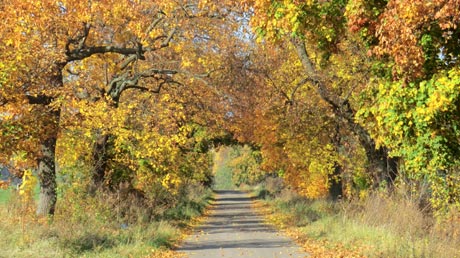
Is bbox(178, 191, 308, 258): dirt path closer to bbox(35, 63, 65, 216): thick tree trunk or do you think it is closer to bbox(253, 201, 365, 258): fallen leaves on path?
bbox(253, 201, 365, 258): fallen leaves on path

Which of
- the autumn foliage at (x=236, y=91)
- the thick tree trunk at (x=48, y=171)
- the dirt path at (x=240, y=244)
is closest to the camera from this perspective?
the autumn foliage at (x=236, y=91)

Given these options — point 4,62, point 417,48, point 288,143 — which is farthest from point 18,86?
point 288,143

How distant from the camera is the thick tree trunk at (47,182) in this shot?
19562 mm

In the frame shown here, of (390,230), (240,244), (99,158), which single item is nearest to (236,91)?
(99,158)

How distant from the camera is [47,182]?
19.9 metres

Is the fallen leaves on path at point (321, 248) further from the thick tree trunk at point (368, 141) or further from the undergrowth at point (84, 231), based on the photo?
the undergrowth at point (84, 231)

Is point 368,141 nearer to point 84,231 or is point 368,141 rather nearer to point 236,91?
point 236,91

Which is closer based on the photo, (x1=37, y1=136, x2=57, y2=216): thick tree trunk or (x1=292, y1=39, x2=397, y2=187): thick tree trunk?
(x1=37, y1=136, x2=57, y2=216): thick tree trunk

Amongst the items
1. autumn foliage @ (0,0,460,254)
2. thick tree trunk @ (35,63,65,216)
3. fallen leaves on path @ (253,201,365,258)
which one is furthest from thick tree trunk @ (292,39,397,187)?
thick tree trunk @ (35,63,65,216)

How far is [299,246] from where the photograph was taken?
1959cm

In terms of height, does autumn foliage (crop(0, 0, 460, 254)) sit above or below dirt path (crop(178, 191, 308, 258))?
above

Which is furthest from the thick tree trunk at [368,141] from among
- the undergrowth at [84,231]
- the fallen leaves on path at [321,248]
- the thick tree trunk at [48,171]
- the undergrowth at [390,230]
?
the thick tree trunk at [48,171]

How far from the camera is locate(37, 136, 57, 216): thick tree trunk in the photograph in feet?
64.2

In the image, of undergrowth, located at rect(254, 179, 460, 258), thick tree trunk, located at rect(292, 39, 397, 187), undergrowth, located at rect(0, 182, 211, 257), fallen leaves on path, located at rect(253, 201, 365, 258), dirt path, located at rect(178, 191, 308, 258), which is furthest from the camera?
thick tree trunk, located at rect(292, 39, 397, 187)
